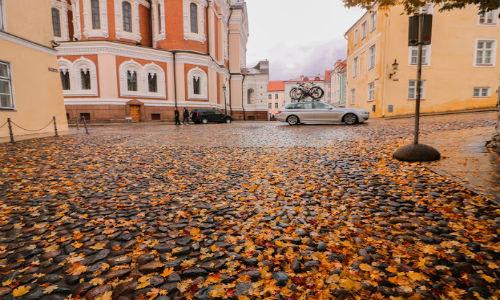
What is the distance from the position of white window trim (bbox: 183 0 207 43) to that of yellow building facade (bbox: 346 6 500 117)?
780 inches

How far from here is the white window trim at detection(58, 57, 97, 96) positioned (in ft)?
97.0

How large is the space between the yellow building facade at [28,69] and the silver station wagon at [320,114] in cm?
1393

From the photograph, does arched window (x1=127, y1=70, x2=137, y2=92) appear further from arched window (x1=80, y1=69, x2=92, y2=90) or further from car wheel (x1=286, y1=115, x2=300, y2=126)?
car wheel (x1=286, y1=115, x2=300, y2=126)

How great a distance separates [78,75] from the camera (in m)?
29.8

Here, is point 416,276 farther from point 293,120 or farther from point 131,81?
point 131,81

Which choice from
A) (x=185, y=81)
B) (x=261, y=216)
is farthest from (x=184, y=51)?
(x=261, y=216)

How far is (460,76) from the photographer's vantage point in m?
25.3

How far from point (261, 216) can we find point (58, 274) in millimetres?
2189

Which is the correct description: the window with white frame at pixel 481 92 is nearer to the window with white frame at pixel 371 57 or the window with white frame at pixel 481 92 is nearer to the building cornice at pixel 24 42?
the window with white frame at pixel 371 57

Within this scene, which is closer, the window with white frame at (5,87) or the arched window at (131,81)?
the window with white frame at (5,87)

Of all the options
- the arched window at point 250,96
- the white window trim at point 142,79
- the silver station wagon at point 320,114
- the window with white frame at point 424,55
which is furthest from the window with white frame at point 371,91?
the white window trim at point 142,79

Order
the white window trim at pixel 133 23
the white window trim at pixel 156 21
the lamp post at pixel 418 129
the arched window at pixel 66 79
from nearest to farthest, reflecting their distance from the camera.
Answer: the lamp post at pixel 418 129
the arched window at pixel 66 79
the white window trim at pixel 133 23
the white window trim at pixel 156 21

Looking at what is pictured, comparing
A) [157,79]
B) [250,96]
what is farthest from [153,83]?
[250,96]

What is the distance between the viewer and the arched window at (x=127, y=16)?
113 ft
